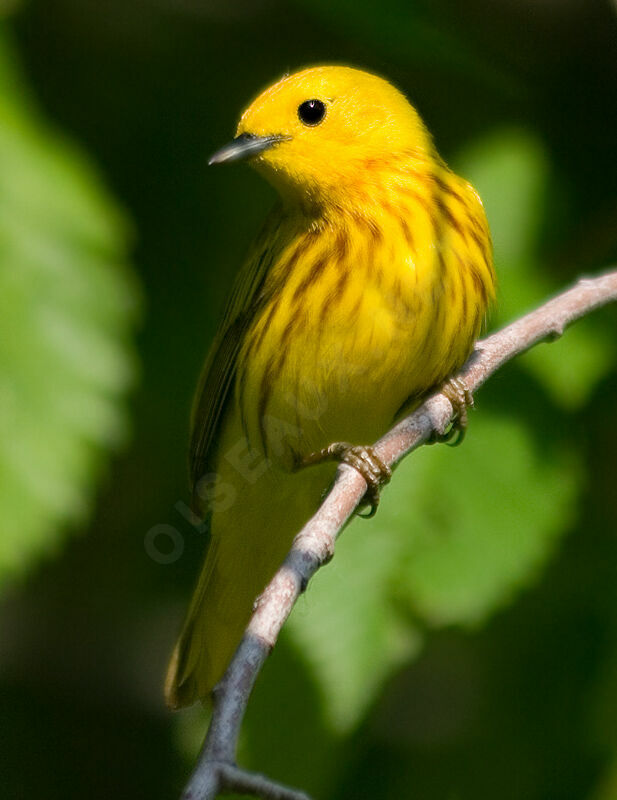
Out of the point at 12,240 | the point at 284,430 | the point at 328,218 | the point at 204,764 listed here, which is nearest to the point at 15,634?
the point at 284,430

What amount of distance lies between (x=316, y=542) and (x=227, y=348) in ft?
4.78

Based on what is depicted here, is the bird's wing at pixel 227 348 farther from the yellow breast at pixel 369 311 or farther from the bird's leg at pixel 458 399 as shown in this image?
the bird's leg at pixel 458 399

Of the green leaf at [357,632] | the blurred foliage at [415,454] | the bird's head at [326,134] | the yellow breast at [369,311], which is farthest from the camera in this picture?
the bird's head at [326,134]

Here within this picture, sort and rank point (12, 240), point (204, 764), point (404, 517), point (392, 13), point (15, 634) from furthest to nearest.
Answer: point (15, 634)
point (392, 13)
point (404, 517)
point (12, 240)
point (204, 764)

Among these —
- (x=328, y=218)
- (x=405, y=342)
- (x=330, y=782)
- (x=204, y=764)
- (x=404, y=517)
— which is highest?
(x=328, y=218)

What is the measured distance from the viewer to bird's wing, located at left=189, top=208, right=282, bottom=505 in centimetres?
343

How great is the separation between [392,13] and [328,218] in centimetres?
54

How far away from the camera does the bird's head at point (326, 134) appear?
10.9 feet

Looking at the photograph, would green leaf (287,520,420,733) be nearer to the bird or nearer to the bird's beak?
the bird

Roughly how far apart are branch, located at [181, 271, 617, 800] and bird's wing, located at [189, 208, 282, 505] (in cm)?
62

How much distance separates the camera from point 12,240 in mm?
2441

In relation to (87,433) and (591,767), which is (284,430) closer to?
(87,433)

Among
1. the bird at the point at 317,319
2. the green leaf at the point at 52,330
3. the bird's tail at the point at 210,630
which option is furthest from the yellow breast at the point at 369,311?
the green leaf at the point at 52,330

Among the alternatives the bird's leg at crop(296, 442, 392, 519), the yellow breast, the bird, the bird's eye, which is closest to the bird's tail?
the bird
